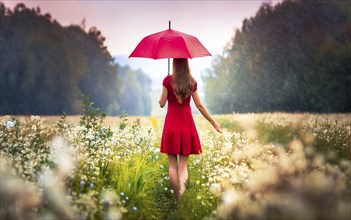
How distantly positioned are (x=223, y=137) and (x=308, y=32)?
23040 millimetres

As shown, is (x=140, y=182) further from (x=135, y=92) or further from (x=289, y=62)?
(x=135, y=92)

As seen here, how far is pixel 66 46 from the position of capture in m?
38.3

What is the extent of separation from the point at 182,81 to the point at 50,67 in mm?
30984

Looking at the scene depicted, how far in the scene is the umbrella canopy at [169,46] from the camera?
20.7 feet

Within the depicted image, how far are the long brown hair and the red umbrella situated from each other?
17 centimetres

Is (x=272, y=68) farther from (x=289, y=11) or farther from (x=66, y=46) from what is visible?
(x=66, y=46)

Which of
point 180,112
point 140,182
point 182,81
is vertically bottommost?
point 140,182

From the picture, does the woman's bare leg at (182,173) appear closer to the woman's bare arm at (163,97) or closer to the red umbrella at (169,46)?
the woman's bare arm at (163,97)

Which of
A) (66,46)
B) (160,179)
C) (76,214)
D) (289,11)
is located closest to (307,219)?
(76,214)

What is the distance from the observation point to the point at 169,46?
21.0 ft

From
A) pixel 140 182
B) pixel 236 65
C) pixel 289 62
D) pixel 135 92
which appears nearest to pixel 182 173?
pixel 140 182

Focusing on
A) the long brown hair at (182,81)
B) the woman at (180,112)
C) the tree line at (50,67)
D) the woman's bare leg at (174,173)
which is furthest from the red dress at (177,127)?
the tree line at (50,67)

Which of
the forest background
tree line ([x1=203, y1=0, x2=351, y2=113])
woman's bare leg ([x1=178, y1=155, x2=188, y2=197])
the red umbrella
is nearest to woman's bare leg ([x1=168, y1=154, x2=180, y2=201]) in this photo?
woman's bare leg ([x1=178, y1=155, x2=188, y2=197])

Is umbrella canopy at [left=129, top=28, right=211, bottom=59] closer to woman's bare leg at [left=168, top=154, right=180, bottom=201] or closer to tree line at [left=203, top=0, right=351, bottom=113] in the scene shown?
woman's bare leg at [left=168, top=154, right=180, bottom=201]
